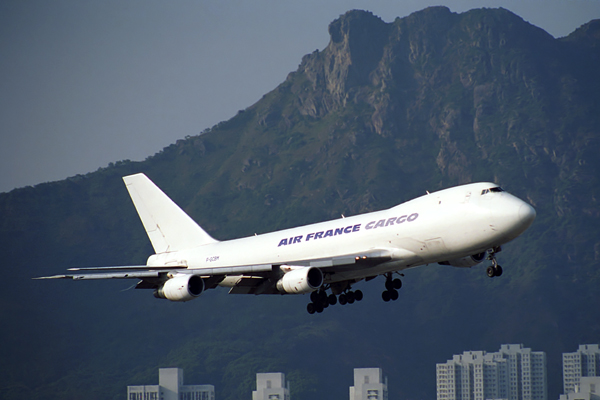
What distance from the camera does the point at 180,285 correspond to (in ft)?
182

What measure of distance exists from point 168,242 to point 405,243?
71.0 feet

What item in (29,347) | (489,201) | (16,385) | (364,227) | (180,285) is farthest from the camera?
(29,347)

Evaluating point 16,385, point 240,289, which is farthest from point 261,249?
point 16,385

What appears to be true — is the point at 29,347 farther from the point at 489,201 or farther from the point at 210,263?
the point at 489,201

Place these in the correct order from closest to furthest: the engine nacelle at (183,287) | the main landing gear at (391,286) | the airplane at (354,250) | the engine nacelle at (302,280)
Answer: the airplane at (354,250) < the engine nacelle at (302,280) < the engine nacelle at (183,287) < the main landing gear at (391,286)

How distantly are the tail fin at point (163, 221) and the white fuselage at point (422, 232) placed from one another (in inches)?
394

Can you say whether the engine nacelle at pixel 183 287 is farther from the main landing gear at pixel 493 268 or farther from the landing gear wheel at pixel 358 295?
the main landing gear at pixel 493 268

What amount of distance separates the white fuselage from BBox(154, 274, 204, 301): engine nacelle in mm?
4319

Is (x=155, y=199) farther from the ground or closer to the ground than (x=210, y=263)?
farther from the ground

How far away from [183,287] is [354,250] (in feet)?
34.6

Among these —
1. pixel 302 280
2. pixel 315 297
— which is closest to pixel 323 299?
pixel 315 297

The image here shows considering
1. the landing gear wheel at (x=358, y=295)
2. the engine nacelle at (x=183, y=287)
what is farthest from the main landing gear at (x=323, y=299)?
the engine nacelle at (x=183, y=287)

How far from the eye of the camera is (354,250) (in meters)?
52.1

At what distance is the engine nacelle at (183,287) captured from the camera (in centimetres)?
5525
